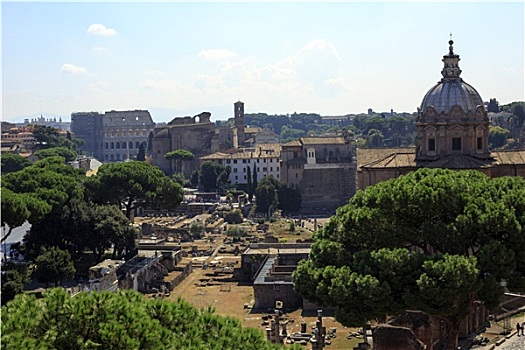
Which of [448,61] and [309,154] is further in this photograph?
[309,154]

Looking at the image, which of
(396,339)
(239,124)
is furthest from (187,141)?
(396,339)

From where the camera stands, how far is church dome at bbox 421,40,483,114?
96.8 feet

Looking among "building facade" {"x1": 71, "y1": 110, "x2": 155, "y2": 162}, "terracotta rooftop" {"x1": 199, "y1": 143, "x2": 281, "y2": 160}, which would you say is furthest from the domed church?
"building facade" {"x1": 71, "y1": 110, "x2": 155, "y2": 162}

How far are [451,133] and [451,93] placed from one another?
1.61 m

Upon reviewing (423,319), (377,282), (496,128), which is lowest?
(423,319)

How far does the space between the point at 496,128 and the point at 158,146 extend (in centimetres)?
3624

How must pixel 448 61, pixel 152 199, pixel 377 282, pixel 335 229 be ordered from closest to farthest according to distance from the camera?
pixel 377 282 < pixel 335 229 < pixel 448 61 < pixel 152 199

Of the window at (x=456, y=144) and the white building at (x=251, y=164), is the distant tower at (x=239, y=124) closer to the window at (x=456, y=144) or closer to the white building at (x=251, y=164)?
the white building at (x=251, y=164)

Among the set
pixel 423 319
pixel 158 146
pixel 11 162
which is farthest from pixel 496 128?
pixel 423 319

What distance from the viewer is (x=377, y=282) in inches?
596

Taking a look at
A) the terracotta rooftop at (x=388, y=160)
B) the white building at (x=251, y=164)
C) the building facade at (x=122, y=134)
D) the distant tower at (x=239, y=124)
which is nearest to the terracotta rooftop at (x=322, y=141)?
the white building at (x=251, y=164)

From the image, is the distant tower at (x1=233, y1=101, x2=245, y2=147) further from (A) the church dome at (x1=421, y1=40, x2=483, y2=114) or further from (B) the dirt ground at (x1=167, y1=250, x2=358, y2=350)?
(A) the church dome at (x1=421, y1=40, x2=483, y2=114)

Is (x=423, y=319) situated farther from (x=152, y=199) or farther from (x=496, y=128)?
(x=496, y=128)

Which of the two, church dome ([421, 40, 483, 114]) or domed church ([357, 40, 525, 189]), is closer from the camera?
domed church ([357, 40, 525, 189])
